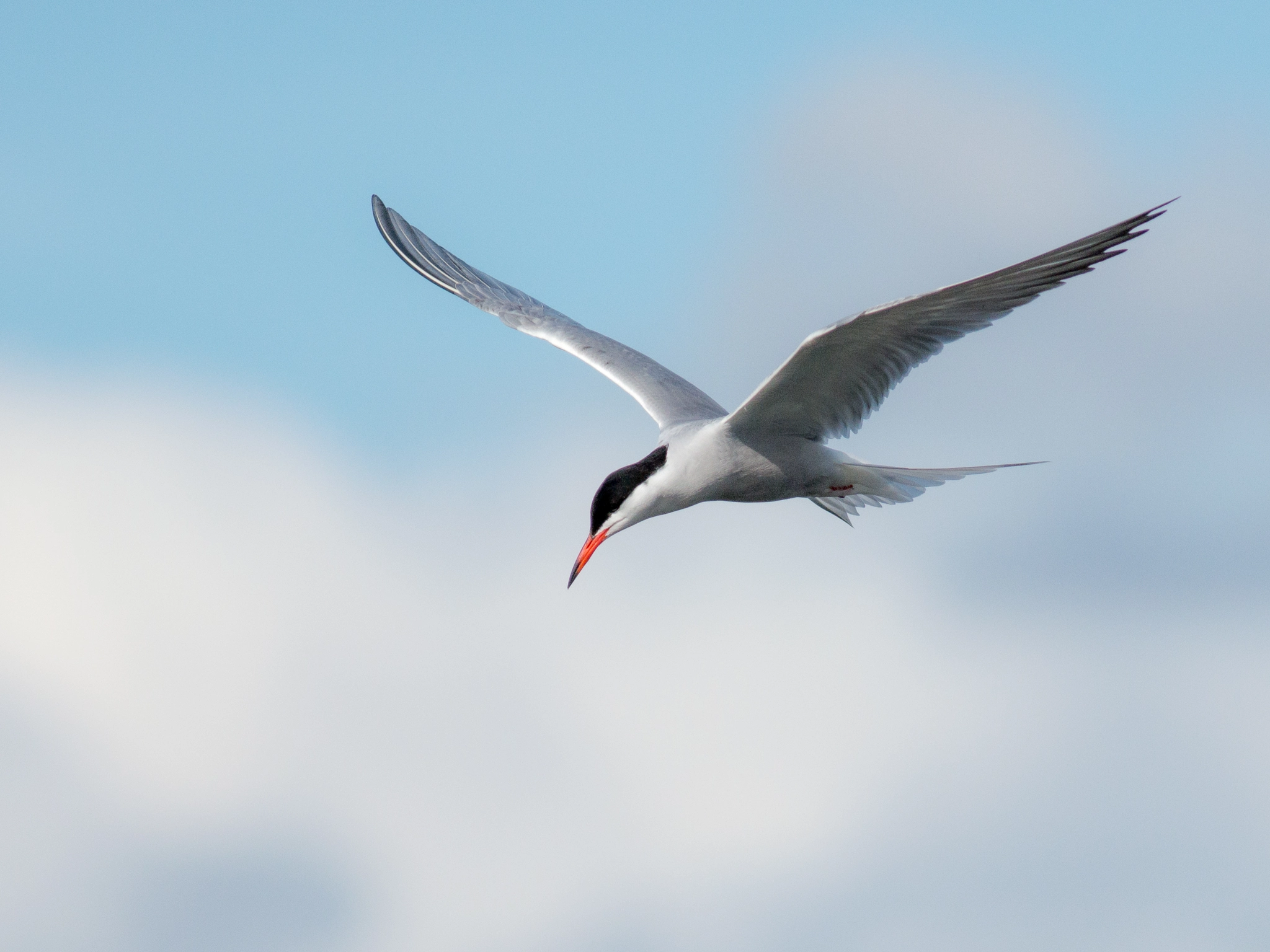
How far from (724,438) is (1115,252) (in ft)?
7.89

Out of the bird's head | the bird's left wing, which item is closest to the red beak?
the bird's head

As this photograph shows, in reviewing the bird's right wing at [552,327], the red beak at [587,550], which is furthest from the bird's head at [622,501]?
the bird's right wing at [552,327]

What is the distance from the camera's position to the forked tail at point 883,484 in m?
7.71

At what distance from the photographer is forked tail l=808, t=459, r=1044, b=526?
7.71 metres

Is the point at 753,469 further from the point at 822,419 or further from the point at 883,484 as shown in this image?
the point at 883,484

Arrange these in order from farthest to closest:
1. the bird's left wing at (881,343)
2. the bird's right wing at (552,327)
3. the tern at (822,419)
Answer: the bird's right wing at (552,327) → the tern at (822,419) → the bird's left wing at (881,343)

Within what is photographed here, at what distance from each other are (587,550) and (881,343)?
2.01 metres

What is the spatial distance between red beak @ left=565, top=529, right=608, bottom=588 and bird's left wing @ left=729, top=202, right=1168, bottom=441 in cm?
100

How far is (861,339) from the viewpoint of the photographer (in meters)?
6.86

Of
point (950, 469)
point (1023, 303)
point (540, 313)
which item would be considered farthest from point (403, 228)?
point (1023, 303)

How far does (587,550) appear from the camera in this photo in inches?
300

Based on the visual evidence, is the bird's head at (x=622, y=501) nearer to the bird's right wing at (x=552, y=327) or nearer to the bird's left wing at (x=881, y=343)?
the bird's left wing at (x=881, y=343)

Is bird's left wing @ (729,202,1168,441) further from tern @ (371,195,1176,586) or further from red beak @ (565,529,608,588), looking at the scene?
red beak @ (565,529,608,588)

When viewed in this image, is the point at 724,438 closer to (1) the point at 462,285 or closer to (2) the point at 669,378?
(2) the point at 669,378
